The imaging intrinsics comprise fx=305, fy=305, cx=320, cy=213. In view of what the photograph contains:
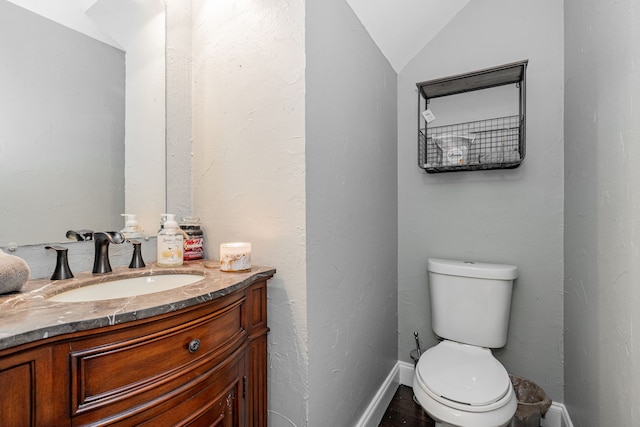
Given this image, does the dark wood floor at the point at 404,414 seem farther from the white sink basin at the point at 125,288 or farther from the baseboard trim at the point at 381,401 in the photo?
the white sink basin at the point at 125,288

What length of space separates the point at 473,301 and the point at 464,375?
0.41 meters

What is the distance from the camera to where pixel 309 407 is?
104cm

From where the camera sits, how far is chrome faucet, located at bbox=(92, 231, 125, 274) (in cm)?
94

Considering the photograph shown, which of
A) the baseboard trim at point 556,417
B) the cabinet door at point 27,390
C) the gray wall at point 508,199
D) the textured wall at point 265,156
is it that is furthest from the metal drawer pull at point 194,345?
the baseboard trim at point 556,417

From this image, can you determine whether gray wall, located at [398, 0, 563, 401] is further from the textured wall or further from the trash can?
the textured wall

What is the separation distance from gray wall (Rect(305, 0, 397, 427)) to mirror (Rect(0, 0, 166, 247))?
0.64 meters

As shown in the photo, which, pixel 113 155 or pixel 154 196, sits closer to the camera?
pixel 113 155

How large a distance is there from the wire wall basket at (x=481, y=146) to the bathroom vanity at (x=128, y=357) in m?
1.25

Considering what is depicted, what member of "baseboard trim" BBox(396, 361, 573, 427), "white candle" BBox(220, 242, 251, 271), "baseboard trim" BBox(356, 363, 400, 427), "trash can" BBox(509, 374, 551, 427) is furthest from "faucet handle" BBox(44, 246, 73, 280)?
"baseboard trim" BBox(396, 361, 573, 427)

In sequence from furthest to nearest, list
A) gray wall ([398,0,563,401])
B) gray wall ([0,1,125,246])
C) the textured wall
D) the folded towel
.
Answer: gray wall ([398,0,563,401])
the textured wall
gray wall ([0,1,125,246])
the folded towel

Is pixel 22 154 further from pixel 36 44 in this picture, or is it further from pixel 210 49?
pixel 210 49

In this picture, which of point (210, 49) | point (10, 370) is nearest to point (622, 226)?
point (10, 370)

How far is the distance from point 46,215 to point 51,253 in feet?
0.37

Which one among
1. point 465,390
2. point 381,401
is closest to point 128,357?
point 465,390
